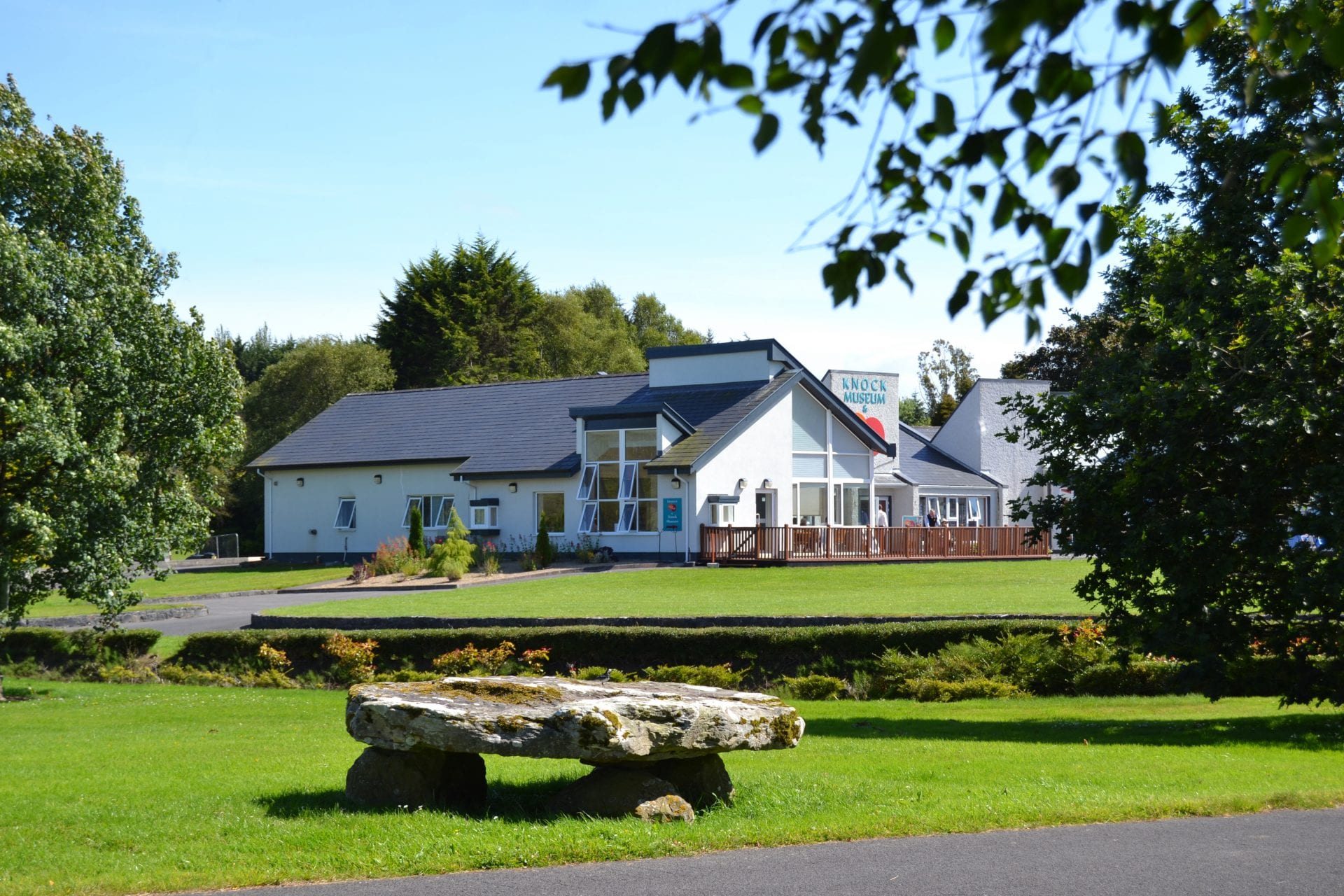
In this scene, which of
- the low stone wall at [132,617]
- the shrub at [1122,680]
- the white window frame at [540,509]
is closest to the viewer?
the shrub at [1122,680]

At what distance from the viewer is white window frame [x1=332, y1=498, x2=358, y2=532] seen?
164 feet

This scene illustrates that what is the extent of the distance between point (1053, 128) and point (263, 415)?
6652 cm

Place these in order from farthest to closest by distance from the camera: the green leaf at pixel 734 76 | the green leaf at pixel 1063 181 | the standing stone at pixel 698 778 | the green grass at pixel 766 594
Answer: the green grass at pixel 766 594
the standing stone at pixel 698 778
the green leaf at pixel 1063 181
the green leaf at pixel 734 76

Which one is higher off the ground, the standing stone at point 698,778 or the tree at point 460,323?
the tree at point 460,323

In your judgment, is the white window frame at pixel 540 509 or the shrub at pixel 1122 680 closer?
the shrub at pixel 1122 680

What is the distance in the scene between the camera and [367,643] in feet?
68.9

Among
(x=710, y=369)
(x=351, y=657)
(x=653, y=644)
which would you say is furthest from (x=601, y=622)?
(x=710, y=369)

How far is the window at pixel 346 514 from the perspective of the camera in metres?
50.0

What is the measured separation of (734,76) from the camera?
3.70 meters

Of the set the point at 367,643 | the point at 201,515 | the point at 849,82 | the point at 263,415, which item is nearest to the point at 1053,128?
the point at 849,82

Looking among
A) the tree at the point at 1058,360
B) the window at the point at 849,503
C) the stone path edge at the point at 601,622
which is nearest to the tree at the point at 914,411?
the tree at the point at 1058,360

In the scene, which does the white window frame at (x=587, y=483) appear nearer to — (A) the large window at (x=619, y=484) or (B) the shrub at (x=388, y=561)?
(A) the large window at (x=619, y=484)

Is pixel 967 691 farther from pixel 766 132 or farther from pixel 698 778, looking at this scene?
pixel 766 132

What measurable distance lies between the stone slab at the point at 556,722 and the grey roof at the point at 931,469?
42.1m
